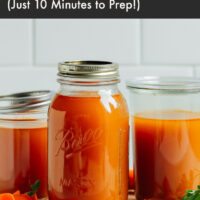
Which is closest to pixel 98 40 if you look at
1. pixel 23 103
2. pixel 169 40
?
pixel 169 40

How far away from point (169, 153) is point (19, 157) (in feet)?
0.95

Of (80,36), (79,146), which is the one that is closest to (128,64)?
(80,36)

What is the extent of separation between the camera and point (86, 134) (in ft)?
2.26

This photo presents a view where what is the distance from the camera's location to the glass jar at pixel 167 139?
76 centimetres

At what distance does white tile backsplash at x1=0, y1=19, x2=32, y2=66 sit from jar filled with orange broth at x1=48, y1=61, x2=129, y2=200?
60cm

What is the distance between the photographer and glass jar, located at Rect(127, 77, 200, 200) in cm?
76

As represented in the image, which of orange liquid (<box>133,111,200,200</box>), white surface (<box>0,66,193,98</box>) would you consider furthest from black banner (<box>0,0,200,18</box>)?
orange liquid (<box>133,111,200,200</box>)

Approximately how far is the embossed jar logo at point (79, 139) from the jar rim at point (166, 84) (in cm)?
14

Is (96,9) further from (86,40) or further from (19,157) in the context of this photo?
(19,157)

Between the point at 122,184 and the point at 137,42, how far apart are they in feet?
2.15

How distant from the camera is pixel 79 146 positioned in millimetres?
692

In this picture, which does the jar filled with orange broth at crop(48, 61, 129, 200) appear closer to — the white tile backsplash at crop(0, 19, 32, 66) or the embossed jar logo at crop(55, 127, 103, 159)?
the embossed jar logo at crop(55, 127, 103, 159)

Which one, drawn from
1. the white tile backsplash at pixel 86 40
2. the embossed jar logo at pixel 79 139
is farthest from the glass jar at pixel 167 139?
the white tile backsplash at pixel 86 40

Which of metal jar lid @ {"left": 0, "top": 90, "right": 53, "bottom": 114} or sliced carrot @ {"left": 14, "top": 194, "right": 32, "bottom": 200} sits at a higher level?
metal jar lid @ {"left": 0, "top": 90, "right": 53, "bottom": 114}
